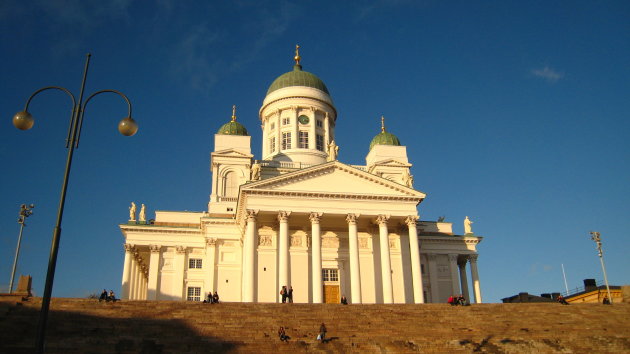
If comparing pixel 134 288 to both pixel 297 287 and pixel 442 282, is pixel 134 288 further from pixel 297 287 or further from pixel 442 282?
pixel 442 282

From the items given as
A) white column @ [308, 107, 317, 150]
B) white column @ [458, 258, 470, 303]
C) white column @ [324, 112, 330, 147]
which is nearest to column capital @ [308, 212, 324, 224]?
white column @ [308, 107, 317, 150]

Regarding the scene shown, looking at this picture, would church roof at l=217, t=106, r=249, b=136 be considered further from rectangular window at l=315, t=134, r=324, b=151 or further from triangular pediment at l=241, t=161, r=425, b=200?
triangular pediment at l=241, t=161, r=425, b=200

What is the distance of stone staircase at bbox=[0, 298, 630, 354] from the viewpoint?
22297mm

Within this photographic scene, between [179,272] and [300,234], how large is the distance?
11265 mm

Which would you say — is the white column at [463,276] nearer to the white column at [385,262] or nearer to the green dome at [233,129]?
the white column at [385,262]

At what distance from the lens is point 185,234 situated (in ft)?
151

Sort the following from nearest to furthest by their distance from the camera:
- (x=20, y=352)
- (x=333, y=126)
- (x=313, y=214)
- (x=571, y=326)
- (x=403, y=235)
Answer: (x=20, y=352) → (x=571, y=326) → (x=313, y=214) → (x=403, y=235) → (x=333, y=126)

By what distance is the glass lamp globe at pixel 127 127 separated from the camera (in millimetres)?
14117


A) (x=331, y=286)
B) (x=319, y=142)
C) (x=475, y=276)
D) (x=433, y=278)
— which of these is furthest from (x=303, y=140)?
(x=475, y=276)

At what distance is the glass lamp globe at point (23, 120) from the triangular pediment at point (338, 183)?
24222 millimetres

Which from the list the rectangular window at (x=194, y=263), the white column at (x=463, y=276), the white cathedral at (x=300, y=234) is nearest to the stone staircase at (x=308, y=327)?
the white cathedral at (x=300, y=234)

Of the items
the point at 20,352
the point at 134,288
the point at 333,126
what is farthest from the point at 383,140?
the point at 20,352

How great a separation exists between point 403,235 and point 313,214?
789cm

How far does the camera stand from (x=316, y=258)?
119 feet
